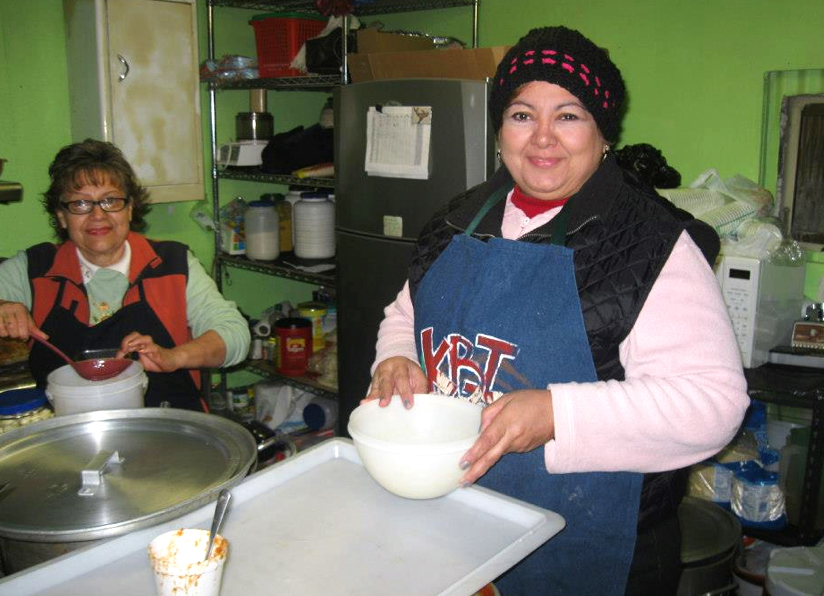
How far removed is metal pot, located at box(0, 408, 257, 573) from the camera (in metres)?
1.02

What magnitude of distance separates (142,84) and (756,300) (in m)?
2.43

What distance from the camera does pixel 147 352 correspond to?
1.69 m

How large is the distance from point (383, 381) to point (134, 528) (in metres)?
0.47

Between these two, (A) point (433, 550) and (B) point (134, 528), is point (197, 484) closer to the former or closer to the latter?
(B) point (134, 528)

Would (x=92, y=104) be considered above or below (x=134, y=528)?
above

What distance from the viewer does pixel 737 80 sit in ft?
8.32

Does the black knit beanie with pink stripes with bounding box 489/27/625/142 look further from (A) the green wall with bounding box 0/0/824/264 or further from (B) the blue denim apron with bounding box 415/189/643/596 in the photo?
(A) the green wall with bounding box 0/0/824/264

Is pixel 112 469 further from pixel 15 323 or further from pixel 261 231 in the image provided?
pixel 261 231

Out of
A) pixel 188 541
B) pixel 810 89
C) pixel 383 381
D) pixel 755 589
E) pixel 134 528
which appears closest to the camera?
pixel 188 541

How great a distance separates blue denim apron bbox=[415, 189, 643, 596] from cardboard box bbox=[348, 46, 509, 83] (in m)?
1.31

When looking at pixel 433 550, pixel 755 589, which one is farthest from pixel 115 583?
pixel 755 589

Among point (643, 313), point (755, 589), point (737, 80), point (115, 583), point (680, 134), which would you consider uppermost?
point (737, 80)

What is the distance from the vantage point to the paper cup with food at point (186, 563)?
32.2 inches

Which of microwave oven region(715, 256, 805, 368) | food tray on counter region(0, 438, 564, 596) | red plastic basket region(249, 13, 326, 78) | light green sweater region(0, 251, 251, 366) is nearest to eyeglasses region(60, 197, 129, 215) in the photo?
light green sweater region(0, 251, 251, 366)
